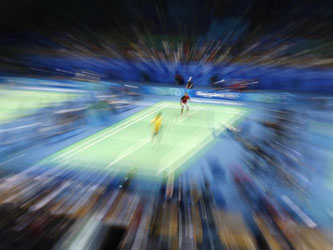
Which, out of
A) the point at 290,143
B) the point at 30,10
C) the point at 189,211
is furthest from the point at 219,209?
the point at 30,10

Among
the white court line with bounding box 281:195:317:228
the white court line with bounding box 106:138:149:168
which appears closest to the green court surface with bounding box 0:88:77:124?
the white court line with bounding box 106:138:149:168

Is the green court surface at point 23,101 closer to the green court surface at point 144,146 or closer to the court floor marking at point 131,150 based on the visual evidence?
the green court surface at point 144,146

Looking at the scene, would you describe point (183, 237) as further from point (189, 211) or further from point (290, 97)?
point (290, 97)

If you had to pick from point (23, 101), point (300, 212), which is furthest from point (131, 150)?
point (23, 101)

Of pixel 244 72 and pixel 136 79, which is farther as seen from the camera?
pixel 136 79

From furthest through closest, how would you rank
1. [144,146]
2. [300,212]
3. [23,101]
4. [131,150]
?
[23,101] < [144,146] < [131,150] < [300,212]

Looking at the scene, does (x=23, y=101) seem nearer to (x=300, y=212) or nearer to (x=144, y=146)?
(x=144, y=146)

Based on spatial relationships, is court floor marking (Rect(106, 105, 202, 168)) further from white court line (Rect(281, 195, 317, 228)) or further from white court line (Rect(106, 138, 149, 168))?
white court line (Rect(281, 195, 317, 228))
